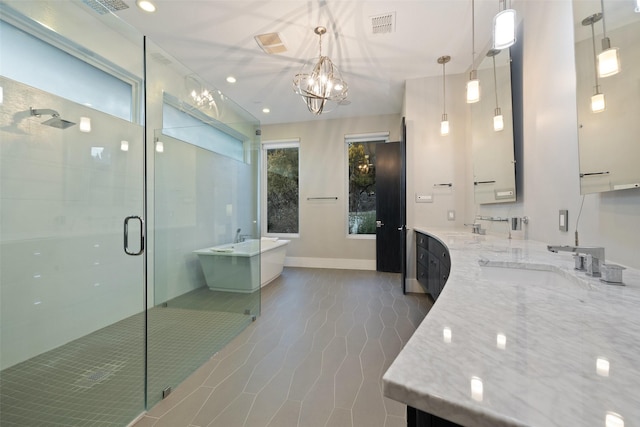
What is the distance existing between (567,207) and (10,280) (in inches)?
147

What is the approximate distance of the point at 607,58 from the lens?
1207mm

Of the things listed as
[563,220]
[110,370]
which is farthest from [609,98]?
[110,370]

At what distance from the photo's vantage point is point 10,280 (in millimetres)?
1825

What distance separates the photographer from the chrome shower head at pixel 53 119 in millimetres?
2004

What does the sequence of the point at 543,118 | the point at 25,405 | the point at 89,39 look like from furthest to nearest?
the point at 89,39
the point at 543,118
the point at 25,405

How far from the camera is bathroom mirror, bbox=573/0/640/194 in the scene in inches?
42.9

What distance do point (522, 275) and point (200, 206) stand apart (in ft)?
11.1

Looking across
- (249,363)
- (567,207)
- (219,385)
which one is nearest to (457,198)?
(567,207)

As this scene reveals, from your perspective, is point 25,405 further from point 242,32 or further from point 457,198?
point 457,198

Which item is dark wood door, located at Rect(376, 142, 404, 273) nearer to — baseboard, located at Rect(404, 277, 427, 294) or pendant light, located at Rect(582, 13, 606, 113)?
baseboard, located at Rect(404, 277, 427, 294)

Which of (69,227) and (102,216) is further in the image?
(102,216)

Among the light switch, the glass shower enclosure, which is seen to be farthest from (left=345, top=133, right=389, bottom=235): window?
the glass shower enclosure

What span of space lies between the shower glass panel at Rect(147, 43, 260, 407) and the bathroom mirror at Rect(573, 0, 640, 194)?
2847 mm

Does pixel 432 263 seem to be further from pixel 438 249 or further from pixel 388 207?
pixel 388 207
